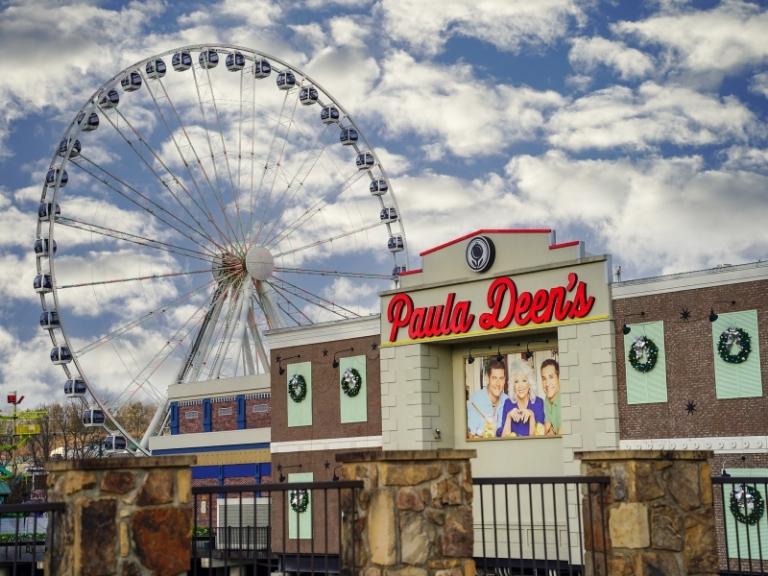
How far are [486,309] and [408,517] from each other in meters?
22.0

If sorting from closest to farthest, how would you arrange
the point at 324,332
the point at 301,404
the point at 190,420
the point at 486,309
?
the point at 486,309 → the point at 324,332 → the point at 301,404 → the point at 190,420

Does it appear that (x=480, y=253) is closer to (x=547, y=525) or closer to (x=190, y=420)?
(x=547, y=525)

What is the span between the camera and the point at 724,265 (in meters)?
28.6

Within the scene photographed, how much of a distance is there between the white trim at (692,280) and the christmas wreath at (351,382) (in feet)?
31.2

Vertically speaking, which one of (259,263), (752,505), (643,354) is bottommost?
Answer: (752,505)

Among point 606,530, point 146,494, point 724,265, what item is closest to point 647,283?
point 724,265

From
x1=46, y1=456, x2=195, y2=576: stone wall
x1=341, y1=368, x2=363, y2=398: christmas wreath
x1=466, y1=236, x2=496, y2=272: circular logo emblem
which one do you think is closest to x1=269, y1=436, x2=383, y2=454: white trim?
x1=341, y1=368, x2=363, y2=398: christmas wreath

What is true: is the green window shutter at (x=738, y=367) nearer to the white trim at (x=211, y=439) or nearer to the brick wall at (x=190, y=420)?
the white trim at (x=211, y=439)

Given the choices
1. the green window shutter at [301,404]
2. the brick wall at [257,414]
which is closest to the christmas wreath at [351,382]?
the green window shutter at [301,404]

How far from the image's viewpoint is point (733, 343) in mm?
28188

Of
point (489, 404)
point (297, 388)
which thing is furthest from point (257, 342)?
point (489, 404)

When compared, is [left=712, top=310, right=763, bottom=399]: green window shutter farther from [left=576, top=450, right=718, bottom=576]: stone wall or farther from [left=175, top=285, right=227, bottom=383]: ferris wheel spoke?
[left=175, top=285, right=227, bottom=383]: ferris wheel spoke

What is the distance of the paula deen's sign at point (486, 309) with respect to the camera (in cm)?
3086

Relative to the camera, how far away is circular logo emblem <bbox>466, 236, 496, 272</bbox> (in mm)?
32781
